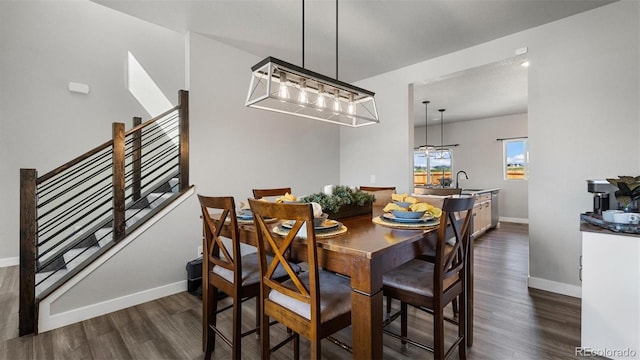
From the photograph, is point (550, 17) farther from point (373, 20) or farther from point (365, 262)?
point (365, 262)

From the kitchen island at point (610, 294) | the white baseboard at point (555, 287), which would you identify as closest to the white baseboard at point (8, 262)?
the kitchen island at point (610, 294)

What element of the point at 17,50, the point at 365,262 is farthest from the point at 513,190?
the point at 17,50

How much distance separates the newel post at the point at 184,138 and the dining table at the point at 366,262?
1923mm

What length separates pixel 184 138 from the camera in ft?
9.28

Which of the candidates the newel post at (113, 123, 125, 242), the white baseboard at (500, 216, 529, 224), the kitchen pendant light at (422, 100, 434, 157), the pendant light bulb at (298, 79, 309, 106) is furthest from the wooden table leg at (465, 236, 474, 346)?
the white baseboard at (500, 216, 529, 224)

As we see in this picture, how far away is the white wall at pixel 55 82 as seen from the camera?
10.9 ft

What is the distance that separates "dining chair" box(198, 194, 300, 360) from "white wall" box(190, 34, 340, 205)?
4.61 feet

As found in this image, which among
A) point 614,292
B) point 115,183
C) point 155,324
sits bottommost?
point 155,324

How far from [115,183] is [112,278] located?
81cm

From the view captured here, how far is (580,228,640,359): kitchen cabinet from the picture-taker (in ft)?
5.15

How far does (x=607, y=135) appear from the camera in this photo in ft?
8.06

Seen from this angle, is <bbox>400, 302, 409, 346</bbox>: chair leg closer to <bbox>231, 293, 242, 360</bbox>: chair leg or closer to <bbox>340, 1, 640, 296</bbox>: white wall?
<bbox>231, 293, 242, 360</bbox>: chair leg

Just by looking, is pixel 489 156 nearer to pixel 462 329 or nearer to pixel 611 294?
pixel 611 294

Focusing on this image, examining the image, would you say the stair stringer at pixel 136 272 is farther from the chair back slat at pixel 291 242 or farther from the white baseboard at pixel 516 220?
the white baseboard at pixel 516 220
